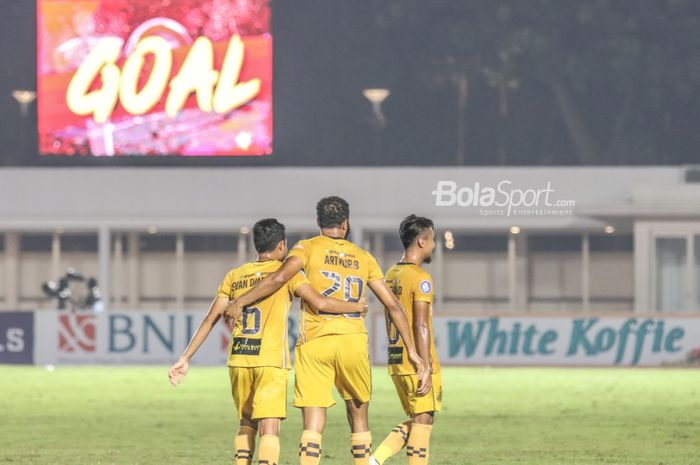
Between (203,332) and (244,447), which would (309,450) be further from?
(203,332)

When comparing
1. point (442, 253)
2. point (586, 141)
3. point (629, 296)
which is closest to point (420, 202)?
point (442, 253)

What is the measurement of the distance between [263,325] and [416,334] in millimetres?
1072

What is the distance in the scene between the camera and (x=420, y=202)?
129 ft

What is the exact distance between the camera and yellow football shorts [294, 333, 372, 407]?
1064cm

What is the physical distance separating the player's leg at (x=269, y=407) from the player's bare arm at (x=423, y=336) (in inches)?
38.0

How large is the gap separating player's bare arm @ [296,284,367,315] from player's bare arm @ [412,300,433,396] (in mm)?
478

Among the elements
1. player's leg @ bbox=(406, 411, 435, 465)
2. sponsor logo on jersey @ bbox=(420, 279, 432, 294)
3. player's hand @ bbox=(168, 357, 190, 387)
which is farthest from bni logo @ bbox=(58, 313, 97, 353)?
player's hand @ bbox=(168, 357, 190, 387)

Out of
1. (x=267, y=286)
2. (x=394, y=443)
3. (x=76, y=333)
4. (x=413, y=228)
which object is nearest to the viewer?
(x=267, y=286)

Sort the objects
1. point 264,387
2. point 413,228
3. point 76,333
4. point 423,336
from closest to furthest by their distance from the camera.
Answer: point 264,387, point 423,336, point 413,228, point 76,333

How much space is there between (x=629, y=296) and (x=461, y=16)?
23.7 m

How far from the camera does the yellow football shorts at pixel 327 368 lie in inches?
419

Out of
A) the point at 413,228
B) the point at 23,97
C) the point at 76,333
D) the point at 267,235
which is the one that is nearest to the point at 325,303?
the point at 267,235

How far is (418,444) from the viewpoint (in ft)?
36.5

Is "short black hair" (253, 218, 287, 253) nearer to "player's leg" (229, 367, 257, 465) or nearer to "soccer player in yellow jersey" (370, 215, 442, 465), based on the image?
"player's leg" (229, 367, 257, 465)
